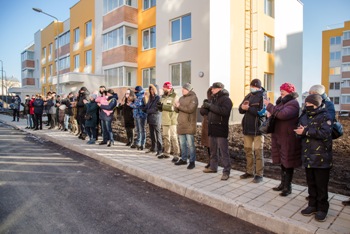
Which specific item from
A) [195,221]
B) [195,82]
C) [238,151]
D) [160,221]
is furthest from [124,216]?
[195,82]

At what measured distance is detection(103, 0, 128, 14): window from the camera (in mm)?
21219

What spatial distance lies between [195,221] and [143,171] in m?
2.36

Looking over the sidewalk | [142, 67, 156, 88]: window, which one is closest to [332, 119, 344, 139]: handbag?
the sidewalk

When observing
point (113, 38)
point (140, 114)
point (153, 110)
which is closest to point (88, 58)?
point (113, 38)

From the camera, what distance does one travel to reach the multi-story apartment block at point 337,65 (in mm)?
48647

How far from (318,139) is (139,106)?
5533 mm

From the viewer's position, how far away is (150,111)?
25.0ft

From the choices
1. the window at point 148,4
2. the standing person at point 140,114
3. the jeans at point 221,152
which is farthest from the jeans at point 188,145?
the window at point 148,4

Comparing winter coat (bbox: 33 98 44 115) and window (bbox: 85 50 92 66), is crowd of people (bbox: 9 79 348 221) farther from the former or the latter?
window (bbox: 85 50 92 66)

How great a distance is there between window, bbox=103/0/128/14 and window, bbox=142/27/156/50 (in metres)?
3.06

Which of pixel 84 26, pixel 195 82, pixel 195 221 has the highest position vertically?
pixel 84 26

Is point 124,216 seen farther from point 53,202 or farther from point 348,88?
point 348,88

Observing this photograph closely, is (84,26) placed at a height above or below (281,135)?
above

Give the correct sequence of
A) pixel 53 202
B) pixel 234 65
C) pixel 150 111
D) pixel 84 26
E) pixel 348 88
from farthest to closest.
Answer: pixel 348 88
pixel 84 26
pixel 234 65
pixel 150 111
pixel 53 202
